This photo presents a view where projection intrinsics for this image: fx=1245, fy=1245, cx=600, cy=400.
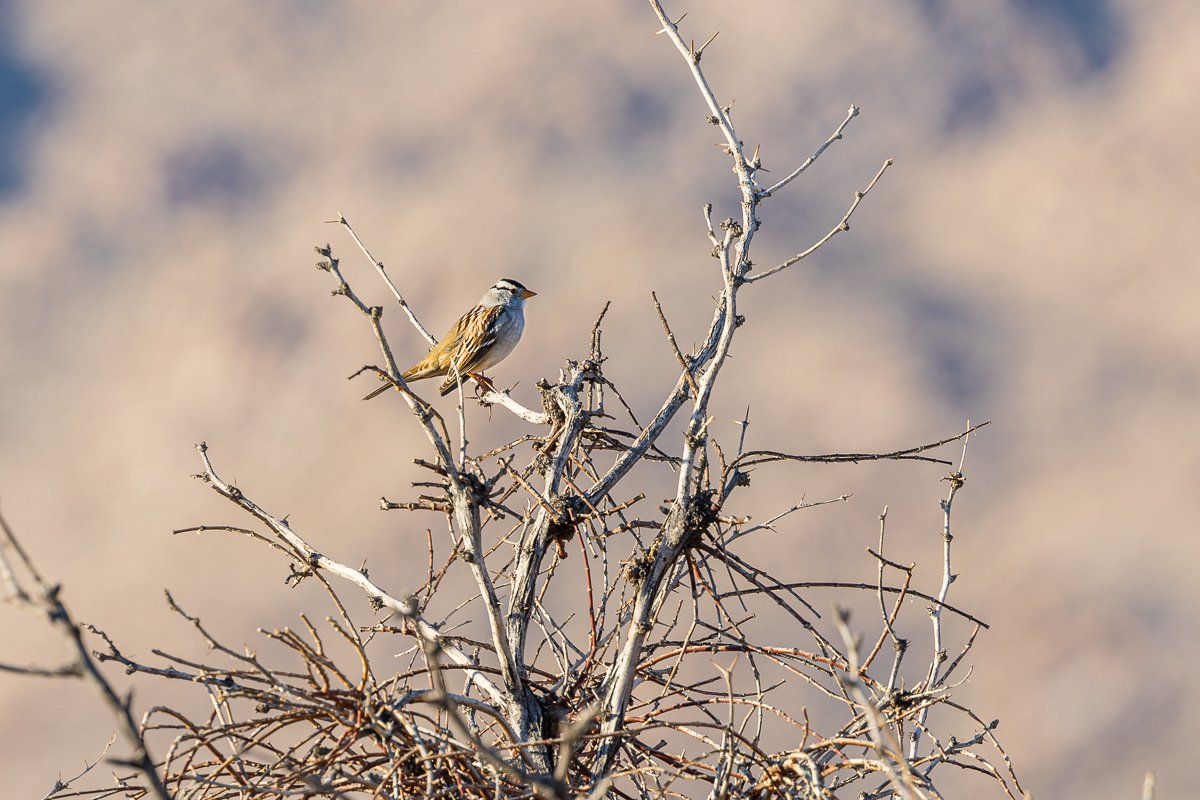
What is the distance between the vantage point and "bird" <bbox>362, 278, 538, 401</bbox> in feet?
26.6

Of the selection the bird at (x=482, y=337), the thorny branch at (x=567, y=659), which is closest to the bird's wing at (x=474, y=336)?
the bird at (x=482, y=337)

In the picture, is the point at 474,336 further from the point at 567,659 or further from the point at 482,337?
the point at 567,659

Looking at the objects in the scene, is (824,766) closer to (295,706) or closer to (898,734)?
(898,734)

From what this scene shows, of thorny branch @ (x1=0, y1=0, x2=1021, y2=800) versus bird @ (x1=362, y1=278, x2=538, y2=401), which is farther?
bird @ (x1=362, y1=278, x2=538, y2=401)

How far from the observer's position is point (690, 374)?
3.70 m

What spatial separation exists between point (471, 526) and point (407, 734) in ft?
2.03

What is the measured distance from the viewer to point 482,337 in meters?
8.28

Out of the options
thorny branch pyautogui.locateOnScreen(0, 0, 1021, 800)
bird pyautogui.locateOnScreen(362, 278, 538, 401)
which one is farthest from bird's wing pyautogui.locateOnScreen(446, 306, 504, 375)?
thorny branch pyautogui.locateOnScreen(0, 0, 1021, 800)

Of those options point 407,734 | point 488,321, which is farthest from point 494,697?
point 488,321

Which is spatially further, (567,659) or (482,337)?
(482,337)

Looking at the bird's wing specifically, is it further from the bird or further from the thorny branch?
the thorny branch

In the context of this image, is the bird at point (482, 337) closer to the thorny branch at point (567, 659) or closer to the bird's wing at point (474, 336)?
the bird's wing at point (474, 336)

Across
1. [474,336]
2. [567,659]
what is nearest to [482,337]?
[474,336]

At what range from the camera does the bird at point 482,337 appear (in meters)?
8.12
